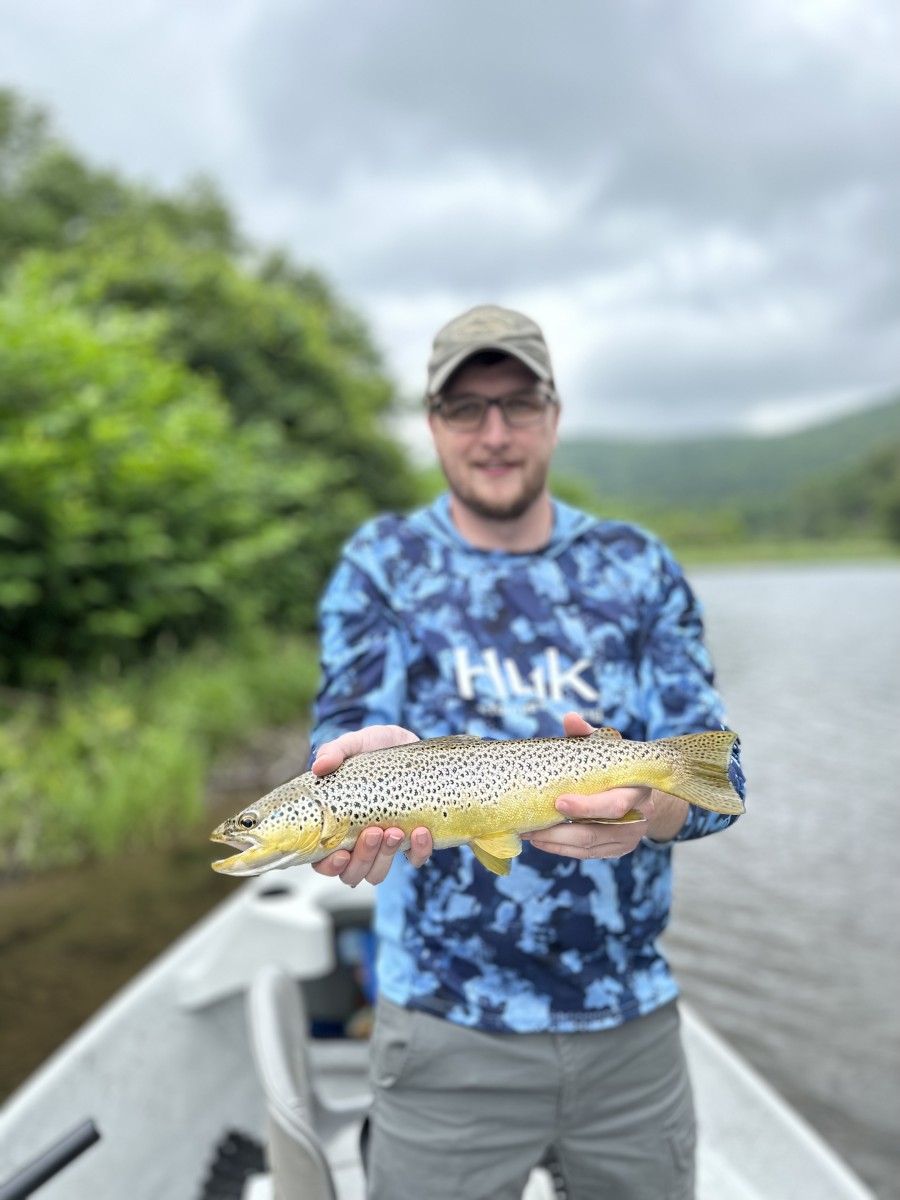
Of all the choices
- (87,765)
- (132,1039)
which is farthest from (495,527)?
(87,765)

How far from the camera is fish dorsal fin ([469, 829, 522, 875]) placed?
7.50 ft

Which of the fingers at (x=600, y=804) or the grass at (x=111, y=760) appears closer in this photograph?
the fingers at (x=600, y=804)

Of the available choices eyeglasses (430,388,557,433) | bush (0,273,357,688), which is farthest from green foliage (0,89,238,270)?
eyeglasses (430,388,557,433)

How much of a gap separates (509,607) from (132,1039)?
11.2 ft

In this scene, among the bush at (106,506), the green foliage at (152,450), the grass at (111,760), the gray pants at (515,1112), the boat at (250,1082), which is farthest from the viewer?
the green foliage at (152,450)

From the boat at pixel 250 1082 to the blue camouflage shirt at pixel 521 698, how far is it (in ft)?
3.40

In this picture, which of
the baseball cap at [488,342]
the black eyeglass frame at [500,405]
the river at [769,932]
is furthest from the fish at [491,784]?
the river at [769,932]

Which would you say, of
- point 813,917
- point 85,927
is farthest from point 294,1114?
point 813,917

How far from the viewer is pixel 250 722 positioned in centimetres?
1423

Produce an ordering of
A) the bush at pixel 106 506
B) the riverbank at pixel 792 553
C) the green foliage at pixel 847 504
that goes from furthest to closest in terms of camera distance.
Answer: the green foliage at pixel 847 504
the riverbank at pixel 792 553
the bush at pixel 106 506

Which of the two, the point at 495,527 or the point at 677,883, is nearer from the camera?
the point at 495,527

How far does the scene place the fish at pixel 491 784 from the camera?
222 centimetres

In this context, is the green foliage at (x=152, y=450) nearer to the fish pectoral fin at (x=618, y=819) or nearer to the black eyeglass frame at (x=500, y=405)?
the black eyeglass frame at (x=500, y=405)

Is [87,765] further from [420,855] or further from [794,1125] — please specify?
[420,855]
